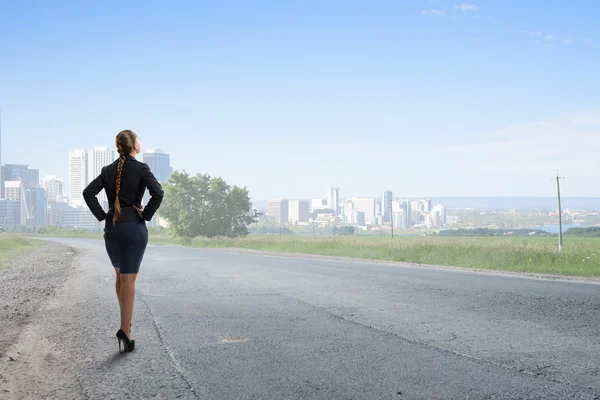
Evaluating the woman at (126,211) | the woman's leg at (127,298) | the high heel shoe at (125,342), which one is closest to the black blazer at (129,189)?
→ the woman at (126,211)

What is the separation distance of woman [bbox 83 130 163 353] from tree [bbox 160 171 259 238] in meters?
58.8

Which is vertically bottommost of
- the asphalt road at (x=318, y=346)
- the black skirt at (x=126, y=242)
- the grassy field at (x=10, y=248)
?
the grassy field at (x=10, y=248)

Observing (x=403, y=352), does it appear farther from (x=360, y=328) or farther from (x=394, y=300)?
(x=394, y=300)

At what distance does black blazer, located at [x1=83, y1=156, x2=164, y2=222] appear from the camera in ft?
20.2

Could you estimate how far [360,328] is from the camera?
25.3 feet

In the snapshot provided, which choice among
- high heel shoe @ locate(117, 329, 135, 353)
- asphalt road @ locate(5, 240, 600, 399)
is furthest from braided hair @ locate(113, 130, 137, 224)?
asphalt road @ locate(5, 240, 600, 399)

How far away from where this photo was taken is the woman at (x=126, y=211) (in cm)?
612

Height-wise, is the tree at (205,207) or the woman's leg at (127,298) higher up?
the tree at (205,207)

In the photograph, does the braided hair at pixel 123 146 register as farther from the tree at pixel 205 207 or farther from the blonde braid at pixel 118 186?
the tree at pixel 205 207

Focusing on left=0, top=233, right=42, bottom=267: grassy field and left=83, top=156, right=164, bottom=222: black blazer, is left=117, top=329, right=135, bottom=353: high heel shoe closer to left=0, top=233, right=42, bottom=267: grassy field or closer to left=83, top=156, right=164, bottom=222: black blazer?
left=83, top=156, right=164, bottom=222: black blazer

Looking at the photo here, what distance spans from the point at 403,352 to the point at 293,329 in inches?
71.8

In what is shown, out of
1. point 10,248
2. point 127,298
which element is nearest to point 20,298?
point 127,298

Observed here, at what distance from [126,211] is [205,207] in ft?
201

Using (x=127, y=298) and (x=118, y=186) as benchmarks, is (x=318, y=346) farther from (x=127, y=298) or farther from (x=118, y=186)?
(x=118, y=186)
